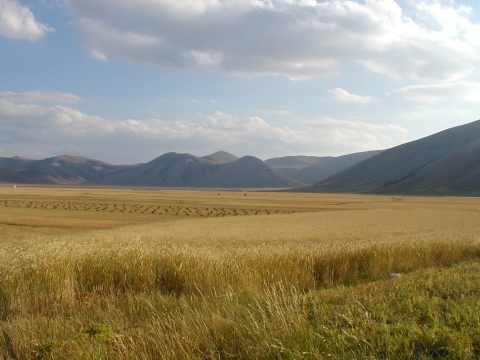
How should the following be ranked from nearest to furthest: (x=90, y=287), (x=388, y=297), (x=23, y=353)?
1. (x=23, y=353)
2. (x=388, y=297)
3. (x=90, y=287)

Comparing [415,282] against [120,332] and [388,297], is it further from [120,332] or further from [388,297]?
[120,332]

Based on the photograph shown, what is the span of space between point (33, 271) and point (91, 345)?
398 centimetres

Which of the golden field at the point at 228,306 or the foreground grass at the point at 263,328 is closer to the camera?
the foreground grass at the point at 263,328

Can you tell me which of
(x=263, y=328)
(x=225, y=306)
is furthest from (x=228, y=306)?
(x=263, y=328)

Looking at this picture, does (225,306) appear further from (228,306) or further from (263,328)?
(263,328)

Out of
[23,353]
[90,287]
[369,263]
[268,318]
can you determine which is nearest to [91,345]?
[23,353]

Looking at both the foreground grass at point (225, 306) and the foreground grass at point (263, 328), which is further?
the foreground grass at point (225, 306)

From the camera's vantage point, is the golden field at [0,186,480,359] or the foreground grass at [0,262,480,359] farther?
the golden field at [0,186,480,359]

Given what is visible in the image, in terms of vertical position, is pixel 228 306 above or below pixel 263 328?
below

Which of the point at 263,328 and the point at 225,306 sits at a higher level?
the point at 263,328

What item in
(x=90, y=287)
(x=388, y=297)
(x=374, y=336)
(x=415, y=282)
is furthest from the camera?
(x=90, y=287)

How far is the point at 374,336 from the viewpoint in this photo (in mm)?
4766

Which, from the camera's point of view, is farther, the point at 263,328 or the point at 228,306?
the point at 228,306

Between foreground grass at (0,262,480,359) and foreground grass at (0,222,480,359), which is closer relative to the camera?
foreground grass at (0,262,480,359)
